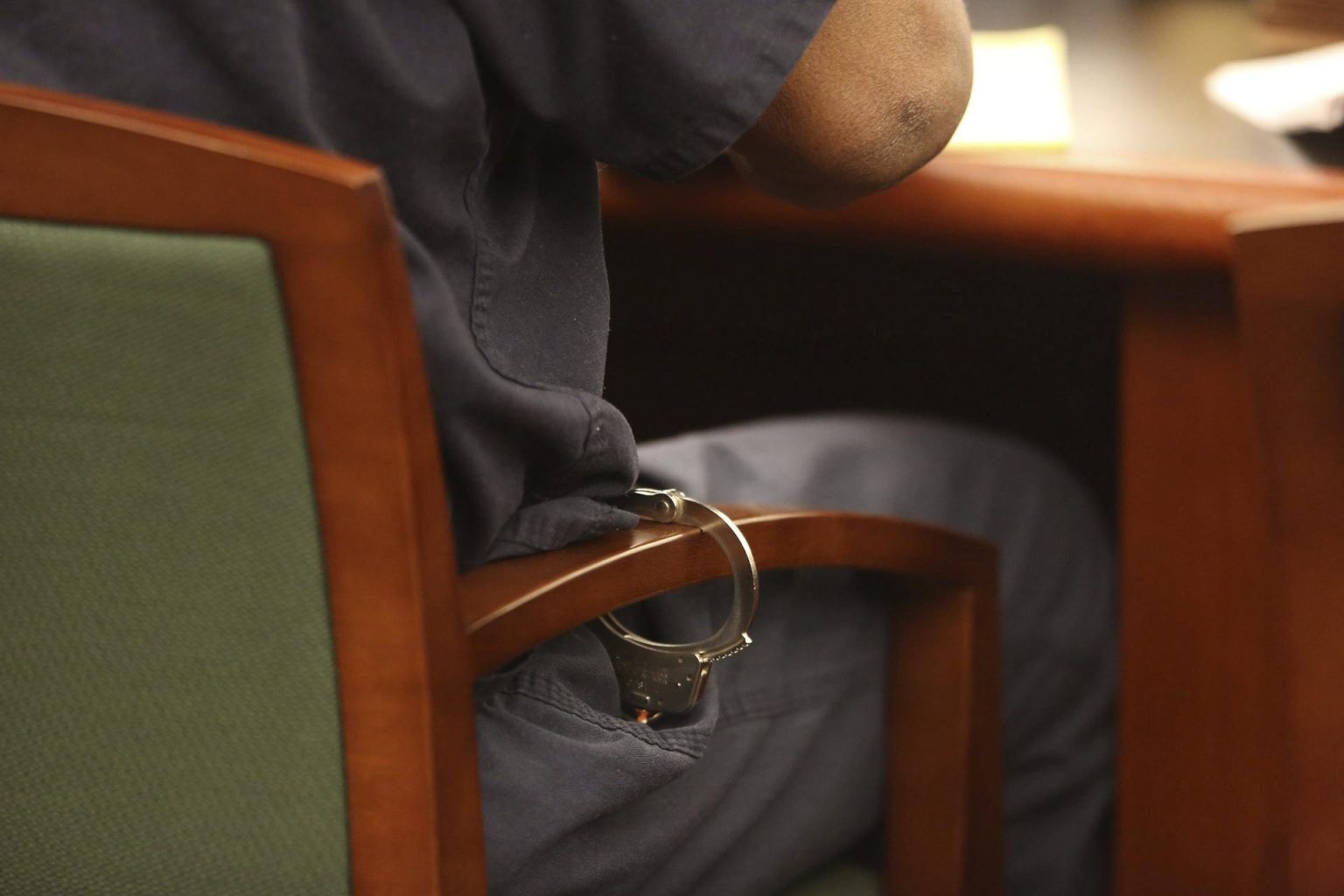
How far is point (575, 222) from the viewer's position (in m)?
0.61

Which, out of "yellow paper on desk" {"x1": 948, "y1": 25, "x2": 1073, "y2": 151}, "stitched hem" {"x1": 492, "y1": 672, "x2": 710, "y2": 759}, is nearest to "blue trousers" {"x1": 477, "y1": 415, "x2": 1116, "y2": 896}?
"stitched hem" {"x1": 492, "y1": 672, "x2": 710, "y2": 759}

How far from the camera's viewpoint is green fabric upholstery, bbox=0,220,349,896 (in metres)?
0.43

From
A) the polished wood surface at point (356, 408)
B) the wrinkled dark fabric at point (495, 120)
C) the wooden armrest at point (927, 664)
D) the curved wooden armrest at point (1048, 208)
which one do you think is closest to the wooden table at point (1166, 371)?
the curved wooden armrest at point (1048, 208)

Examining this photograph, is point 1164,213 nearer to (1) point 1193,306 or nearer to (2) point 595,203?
(1) point 1193,306

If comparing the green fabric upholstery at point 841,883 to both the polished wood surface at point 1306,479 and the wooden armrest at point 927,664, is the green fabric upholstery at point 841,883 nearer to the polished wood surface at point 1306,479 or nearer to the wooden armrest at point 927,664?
the wooden armrest at point 927,664

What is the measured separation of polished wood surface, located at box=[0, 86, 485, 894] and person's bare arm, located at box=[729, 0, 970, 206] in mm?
256

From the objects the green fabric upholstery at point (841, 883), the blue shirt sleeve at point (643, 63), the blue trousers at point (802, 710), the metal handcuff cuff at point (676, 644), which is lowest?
the green fabric upholstery at point (841, 883)

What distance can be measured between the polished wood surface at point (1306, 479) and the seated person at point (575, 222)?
20cm

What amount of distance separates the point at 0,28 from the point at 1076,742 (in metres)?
0.86

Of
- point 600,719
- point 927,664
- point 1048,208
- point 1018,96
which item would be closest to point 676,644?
point 600,719

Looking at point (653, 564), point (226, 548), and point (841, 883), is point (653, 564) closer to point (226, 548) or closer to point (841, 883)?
point (226, 548)

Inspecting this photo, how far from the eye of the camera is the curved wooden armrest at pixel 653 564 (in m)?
0.52

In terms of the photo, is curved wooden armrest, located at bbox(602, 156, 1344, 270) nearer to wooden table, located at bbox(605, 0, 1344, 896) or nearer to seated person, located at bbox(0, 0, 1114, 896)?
wooden table, located at bbox(605, 0, 1344, 896)

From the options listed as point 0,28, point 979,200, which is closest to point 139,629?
point 0,28
